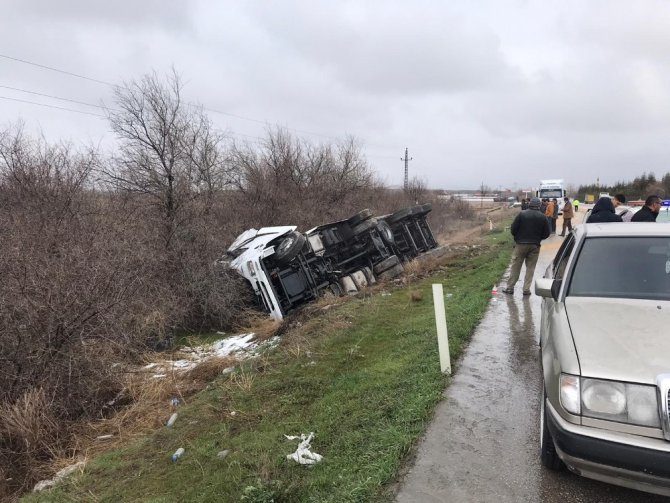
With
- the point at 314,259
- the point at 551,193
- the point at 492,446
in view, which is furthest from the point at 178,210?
the point at 551,193

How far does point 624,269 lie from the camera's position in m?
3.54

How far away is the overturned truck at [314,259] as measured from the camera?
10.7 metres

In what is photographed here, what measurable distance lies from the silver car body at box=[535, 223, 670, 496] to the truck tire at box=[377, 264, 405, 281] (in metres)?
9.34

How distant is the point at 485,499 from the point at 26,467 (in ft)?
16.5

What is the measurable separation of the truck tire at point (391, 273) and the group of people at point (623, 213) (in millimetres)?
5659

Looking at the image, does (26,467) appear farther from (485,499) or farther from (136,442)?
(485,499)

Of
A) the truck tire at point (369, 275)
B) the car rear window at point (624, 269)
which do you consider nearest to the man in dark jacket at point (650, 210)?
the car rear window at point (624, 269)

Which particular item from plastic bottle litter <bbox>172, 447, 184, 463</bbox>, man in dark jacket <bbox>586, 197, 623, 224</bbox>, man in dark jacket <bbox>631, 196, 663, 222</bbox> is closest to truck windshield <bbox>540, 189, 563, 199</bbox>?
man in dark jacket <bbox>586, 197, 623, 224</bbox>

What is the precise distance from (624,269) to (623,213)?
25.3 feet

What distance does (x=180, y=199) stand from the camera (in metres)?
14.1

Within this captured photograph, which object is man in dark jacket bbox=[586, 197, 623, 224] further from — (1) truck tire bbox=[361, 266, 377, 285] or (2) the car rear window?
(1) truck tire bbox=[361, 266, 377, 285]

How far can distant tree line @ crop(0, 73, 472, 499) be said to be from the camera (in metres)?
5.49

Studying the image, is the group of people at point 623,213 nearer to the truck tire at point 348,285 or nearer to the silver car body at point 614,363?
the silver car body at point 614,363

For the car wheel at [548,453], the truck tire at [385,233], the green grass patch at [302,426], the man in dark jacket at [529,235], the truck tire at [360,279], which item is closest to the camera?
the car wheel at [548,453]
